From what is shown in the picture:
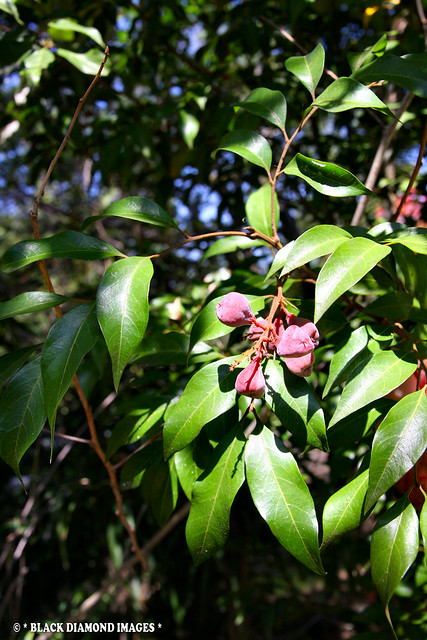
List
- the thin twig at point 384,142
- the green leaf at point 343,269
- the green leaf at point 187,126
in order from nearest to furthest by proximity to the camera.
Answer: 1. the green leaf at point 343,269
2. the thin twig at point 384,142
3. the green leaf at point 187,126

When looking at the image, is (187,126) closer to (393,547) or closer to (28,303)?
(28,303)

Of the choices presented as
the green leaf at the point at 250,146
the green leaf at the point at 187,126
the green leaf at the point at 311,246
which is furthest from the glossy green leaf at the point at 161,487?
the green leaf at the point at 187,126

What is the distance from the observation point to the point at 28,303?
0.67 metres

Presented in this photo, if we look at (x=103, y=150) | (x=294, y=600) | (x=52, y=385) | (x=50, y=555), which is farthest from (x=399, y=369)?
(x=50, y=555)

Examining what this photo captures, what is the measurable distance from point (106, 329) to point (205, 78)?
A: 1.20m

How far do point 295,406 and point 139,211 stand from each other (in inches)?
13.7

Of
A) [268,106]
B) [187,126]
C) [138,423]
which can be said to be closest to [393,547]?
[138,423]

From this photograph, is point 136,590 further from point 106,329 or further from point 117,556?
point 106,329

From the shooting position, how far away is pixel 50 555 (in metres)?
1.88

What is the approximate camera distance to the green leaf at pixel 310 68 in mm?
756

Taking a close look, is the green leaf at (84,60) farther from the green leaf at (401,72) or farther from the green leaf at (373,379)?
the green leaf at (373,379)

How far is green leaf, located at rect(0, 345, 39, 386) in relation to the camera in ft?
2.27

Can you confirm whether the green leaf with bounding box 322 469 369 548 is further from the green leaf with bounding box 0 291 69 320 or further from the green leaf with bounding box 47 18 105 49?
the green leaf with bounding box 47 18 105 49

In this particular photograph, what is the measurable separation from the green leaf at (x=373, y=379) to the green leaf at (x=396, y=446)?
1.1 inches
